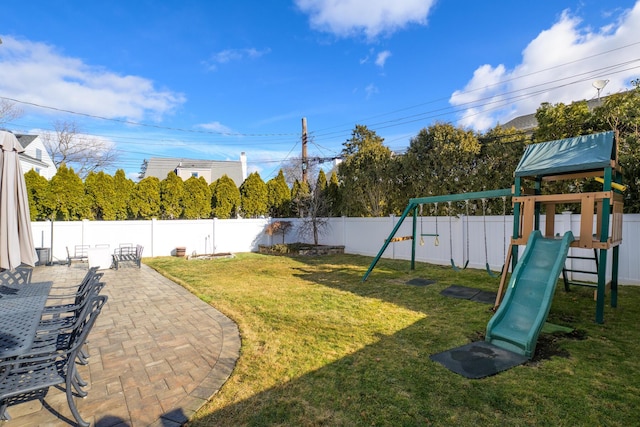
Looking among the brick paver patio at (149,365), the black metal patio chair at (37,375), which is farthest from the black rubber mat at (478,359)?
the black metal patio chair at (37,375)

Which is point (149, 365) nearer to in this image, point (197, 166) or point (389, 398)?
point (389, 398)

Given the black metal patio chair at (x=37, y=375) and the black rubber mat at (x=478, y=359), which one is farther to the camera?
the black rubber mat at (x=478, y=359)

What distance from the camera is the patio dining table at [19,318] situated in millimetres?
2210

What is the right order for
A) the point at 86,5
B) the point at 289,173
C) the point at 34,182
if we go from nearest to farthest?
the point at 86,5
the point at 34,182
the point at 289,173

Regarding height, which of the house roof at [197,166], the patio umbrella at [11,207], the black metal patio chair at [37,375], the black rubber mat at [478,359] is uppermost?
the house roof at [197,166]

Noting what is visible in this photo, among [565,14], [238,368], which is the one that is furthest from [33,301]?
[565,14]

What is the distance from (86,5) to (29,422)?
12413 millimetres

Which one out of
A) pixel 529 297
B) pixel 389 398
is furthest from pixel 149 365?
pixel 529 297

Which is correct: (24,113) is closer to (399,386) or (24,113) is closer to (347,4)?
(347,4)

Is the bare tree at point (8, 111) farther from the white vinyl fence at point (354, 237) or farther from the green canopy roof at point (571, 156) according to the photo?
the green canopy roof at point (571, 156)

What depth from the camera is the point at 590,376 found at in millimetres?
3080

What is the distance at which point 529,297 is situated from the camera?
14.0ft

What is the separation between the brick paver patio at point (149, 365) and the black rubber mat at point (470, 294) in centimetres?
454

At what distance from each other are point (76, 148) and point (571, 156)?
33.4 meters
